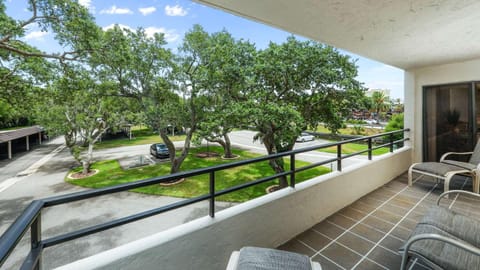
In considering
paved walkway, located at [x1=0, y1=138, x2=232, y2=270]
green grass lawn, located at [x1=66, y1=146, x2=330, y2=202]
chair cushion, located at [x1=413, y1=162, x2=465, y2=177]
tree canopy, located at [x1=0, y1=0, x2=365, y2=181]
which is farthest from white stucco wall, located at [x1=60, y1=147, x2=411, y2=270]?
green grass lawn, located at [x1=66, y1=146, x2=330, y2=202]

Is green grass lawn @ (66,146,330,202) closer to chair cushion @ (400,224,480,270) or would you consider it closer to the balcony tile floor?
the balcony tile floor

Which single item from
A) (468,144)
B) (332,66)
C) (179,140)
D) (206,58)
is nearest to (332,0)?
(468,144)

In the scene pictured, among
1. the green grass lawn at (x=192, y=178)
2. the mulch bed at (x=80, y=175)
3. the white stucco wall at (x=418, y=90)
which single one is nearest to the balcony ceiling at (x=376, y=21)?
the white stucco wall at (x=418, y=90)

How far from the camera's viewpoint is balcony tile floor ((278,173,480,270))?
1.73 meters

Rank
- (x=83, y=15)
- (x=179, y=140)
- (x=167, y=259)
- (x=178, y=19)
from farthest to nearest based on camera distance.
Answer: (x=179, y=140), (x=178, y=19), (x=83, y=15), (x=167, y=259)

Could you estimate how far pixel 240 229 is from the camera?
168cm

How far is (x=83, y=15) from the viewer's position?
520 cm

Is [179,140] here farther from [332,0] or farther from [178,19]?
[332,0]

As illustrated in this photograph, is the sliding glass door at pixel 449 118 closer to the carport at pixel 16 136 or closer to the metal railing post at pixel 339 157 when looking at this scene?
the metal railing post at pixel 339 157

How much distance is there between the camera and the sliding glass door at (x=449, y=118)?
365 centimetres

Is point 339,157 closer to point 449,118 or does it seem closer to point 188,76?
point 449,118

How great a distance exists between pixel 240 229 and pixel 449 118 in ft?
15.6

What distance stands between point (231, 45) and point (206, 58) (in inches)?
46.8

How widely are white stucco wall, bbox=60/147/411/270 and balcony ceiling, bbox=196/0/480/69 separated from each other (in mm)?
1644
